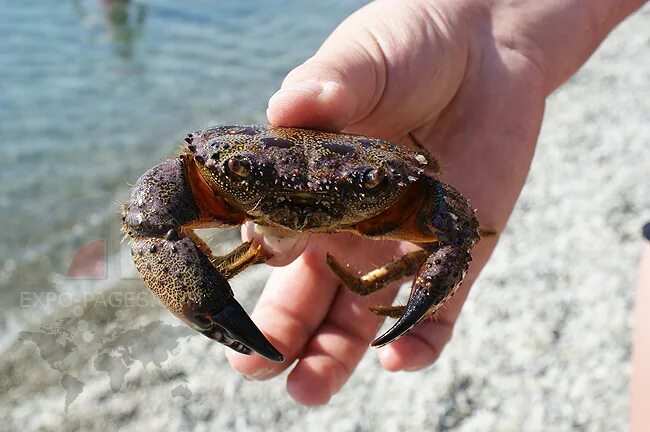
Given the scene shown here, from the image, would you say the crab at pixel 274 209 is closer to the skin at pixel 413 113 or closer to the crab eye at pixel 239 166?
the crab eye at pixel 239 166

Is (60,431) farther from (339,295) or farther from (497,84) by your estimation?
(497,84)

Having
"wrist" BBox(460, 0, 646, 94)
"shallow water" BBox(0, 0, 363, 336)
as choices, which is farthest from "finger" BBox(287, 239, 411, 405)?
"shallow water" BBox(0, 0, 363, 336)

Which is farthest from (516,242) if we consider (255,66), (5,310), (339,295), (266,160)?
(255,66)

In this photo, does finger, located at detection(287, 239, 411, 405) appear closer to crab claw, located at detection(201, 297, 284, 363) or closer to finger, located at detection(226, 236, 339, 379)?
finger, located at detection(226, 236, 339, 379)

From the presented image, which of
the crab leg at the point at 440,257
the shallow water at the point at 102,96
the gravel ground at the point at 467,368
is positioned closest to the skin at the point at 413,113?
the crab leg at the point at 440,257

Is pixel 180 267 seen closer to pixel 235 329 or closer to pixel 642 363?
pixel 235 329
